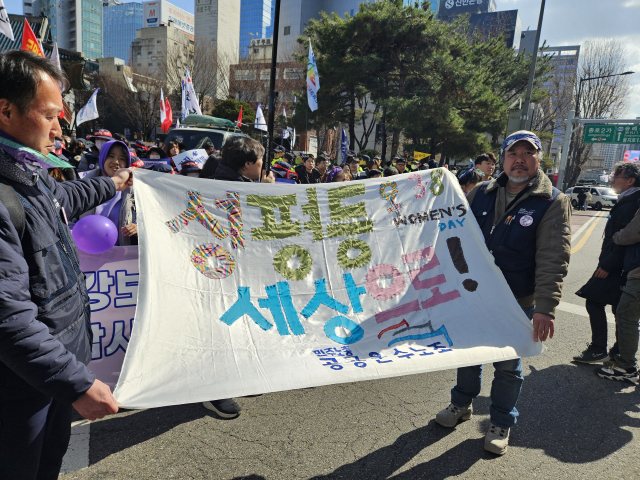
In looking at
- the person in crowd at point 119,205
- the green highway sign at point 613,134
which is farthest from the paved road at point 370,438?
the green highway sign at point 613,134

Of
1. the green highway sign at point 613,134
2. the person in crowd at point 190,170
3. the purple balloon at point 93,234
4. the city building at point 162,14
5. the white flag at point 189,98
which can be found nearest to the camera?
the purple balloon at point 93,234

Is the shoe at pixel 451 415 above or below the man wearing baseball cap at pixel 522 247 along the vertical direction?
below

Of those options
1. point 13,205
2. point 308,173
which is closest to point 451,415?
point 13,205

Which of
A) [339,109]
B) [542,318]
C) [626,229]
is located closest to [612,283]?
[626,229]

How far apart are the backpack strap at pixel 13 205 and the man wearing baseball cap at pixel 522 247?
2.52 meters

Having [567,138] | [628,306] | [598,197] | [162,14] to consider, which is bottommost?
[598,197]

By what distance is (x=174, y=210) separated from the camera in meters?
2.65

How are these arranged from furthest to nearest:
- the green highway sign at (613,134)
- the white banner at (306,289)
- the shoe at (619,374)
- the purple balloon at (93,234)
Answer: the green highway sign at (613,134), the shoe at (619,374), the purple balloon at (93,234), the white banner at (306,289)

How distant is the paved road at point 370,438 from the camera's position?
7.95ft

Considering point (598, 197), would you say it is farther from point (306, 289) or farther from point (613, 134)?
point (306, 289)

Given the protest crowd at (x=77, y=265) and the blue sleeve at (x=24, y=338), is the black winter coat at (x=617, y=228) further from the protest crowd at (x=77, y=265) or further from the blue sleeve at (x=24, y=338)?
the blue sleeve at (x=24, y=338)

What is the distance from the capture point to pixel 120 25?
148250 mm

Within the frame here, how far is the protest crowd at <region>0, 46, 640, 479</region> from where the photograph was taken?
1286 millimetres

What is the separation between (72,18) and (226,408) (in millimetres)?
119536
